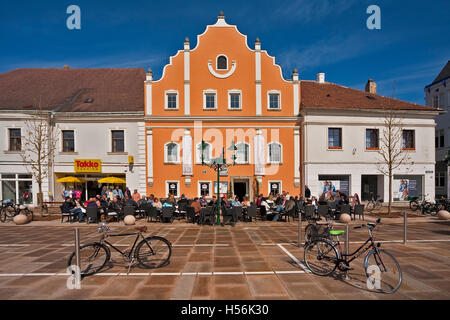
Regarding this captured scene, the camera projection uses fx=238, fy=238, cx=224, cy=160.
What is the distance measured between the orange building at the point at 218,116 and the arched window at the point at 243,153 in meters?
0.08

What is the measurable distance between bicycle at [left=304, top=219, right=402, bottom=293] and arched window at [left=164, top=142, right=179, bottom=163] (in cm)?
1540

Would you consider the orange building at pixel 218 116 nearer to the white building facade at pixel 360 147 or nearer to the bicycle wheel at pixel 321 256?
the white building facade at pixel 360 147

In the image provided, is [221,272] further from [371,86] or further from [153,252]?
[371,86]

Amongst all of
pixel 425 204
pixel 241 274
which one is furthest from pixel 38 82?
pixel 425 204

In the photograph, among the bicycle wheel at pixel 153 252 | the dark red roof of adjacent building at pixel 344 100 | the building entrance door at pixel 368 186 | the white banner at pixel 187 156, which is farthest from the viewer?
the building entrance door at pixel 368 186

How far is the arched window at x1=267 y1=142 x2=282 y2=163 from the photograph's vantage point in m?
20.3

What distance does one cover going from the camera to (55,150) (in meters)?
19.8

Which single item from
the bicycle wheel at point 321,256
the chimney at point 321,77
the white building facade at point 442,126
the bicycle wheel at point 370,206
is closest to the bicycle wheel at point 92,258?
the bicycle wheel at point 321,256

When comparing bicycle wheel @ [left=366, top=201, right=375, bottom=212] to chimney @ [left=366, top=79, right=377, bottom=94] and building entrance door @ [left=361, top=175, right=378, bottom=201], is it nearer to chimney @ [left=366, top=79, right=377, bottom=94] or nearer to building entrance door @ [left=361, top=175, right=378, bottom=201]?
building entrance door @ [left=361, top=175, right=378, bottom=201]

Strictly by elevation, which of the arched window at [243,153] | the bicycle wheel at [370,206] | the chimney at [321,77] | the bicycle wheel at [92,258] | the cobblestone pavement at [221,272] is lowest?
the bicycle wheel at [370,206]

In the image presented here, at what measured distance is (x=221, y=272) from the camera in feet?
19.3

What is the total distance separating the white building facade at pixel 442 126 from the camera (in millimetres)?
25938

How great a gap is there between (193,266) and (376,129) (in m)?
20.5

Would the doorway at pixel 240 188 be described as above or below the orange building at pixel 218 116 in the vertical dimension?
below
